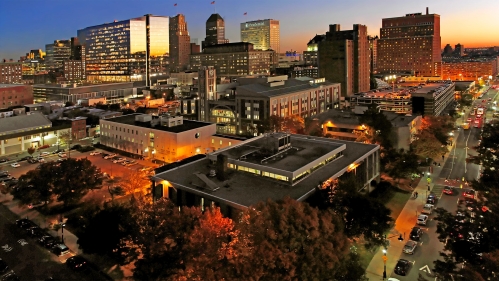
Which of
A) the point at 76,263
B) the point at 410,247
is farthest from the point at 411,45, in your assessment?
the point at 76,263

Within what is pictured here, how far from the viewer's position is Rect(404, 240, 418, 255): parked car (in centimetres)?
2036

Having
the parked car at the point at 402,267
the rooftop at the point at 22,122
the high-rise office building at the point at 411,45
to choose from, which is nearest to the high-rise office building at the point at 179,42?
the high-rise office building at the point at 411,45

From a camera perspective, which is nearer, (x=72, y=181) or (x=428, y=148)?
(x=72, y=181)

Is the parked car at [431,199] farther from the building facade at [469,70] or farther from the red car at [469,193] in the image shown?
the building facade at [469,70]

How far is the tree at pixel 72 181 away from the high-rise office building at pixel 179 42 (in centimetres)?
11984

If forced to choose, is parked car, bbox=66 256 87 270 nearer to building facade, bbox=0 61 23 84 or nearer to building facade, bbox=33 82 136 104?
building facade, bbox=33 82 136 104

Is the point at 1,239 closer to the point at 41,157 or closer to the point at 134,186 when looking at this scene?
the point at 134,186

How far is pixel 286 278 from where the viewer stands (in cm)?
1412

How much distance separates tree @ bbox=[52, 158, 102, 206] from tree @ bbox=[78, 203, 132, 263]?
716 centimetres

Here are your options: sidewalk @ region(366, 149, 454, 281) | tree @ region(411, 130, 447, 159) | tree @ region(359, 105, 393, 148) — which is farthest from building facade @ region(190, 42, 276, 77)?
sidewalk @ region(366, 149, 454, 281)

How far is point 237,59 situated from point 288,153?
298 feet

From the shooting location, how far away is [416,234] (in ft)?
72.1

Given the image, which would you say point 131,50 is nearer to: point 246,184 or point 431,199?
point 246,184

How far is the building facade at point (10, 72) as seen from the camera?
95.3 metres
